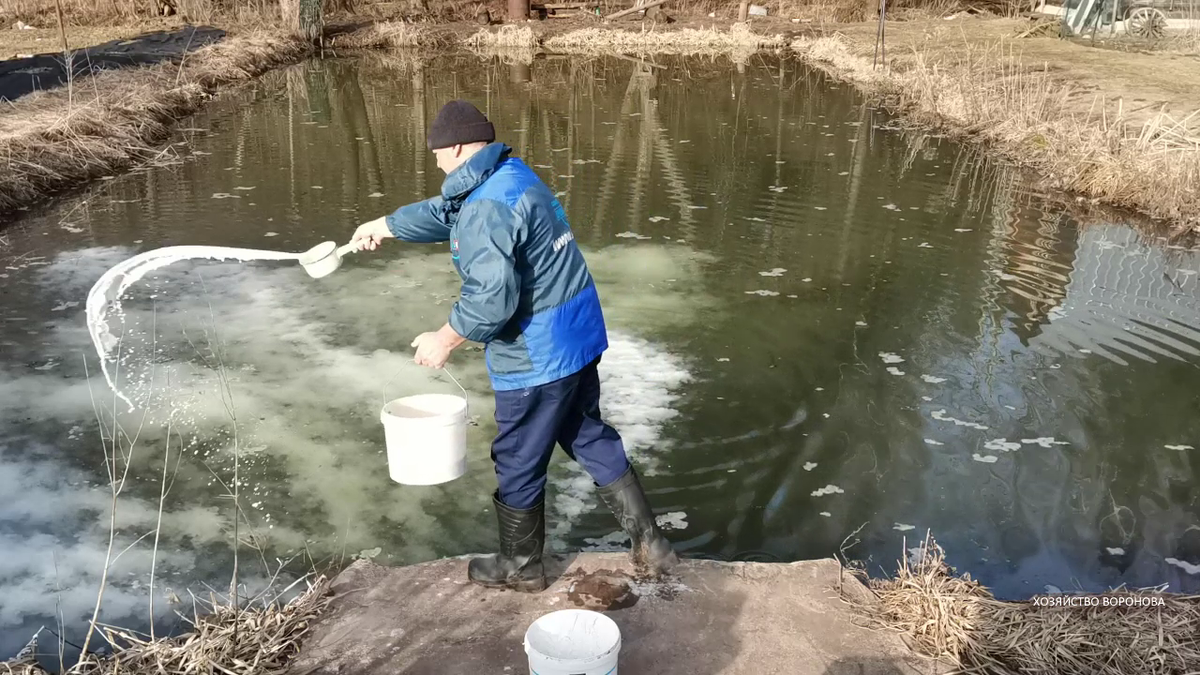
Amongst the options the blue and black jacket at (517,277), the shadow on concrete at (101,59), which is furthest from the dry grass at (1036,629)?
the shadow on concrete at (101,59)

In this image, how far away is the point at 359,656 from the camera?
281 cm

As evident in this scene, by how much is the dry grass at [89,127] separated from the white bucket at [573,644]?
748 cm

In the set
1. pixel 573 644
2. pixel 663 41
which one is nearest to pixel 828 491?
pixel 573 644

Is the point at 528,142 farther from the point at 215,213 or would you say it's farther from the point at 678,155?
the point at 215,213

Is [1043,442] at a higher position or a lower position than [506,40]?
lower

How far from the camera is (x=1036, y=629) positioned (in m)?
2.93

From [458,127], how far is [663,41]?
20337 mm

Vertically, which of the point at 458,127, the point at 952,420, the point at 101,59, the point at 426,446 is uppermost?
the point at 458,127

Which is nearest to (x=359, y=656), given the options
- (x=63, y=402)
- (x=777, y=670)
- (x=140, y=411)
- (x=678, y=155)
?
(x=777, y=670)

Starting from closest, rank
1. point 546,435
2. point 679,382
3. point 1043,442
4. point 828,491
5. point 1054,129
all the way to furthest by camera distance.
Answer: point 546,435 < point 828,491 < point 1043,442 < point 679,382 < point 1054,129

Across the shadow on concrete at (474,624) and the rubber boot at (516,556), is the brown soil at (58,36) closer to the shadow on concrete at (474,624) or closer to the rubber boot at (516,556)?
the shadow on concrete at (474,624)

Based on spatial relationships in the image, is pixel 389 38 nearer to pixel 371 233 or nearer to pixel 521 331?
pixel 371 233

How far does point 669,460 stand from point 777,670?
174 cm

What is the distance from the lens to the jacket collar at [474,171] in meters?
2.73
